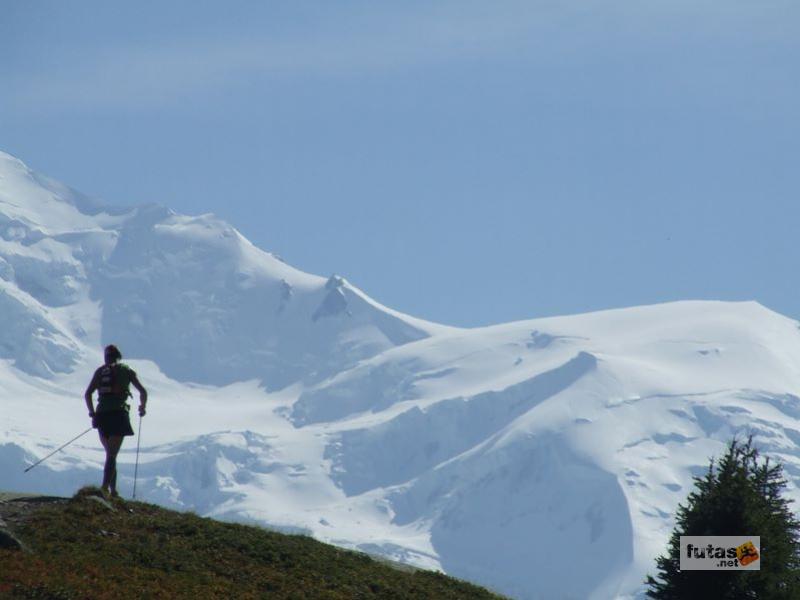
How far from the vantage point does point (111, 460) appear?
36.6 m

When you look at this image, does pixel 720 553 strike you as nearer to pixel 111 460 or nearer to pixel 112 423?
pixel 111 460

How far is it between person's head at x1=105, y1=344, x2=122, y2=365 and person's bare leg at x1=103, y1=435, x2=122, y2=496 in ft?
5.17

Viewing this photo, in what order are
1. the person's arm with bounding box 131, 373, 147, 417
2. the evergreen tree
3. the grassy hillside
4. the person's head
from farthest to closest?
the evergreen tree → the person's head → the person's arm with bounding box 131, 373, 147, 417 → the grassy hillside

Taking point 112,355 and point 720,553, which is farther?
point 720,553

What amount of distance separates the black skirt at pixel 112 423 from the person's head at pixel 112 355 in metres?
1.09

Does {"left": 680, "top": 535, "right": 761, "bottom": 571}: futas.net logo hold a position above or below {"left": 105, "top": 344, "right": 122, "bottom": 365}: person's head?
below

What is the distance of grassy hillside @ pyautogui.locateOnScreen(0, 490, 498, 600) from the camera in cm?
2983

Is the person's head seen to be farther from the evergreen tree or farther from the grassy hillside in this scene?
the evergreen tree

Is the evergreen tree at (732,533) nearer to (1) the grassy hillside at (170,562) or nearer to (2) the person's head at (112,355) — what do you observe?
→ (1) the grassy hillside at (170,562)

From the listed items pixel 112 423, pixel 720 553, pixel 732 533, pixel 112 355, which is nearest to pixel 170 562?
pixel 112 423

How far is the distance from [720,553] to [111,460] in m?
14.2

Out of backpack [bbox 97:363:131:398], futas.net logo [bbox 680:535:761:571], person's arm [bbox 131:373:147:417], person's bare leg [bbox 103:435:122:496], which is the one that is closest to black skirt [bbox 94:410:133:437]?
person's bare leg [bbox 103:435:122:496]

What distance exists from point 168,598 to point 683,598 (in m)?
15.2

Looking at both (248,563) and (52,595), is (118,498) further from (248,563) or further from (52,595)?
(52,595)
